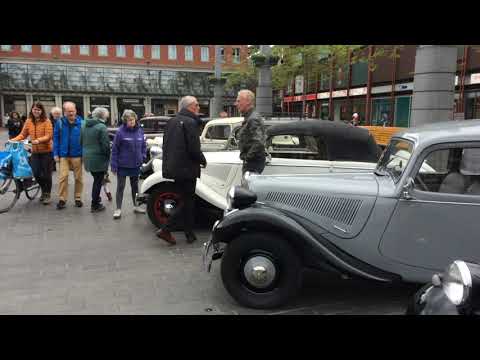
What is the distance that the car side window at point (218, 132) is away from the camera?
9273 mm

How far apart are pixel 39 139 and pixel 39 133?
0.43 feet

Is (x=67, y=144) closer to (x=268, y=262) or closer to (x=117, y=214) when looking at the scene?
(x=117, y=214)

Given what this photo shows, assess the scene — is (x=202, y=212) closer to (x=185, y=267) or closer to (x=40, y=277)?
(x=185, y=267)

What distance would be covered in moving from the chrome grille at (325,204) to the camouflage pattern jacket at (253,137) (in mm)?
1472

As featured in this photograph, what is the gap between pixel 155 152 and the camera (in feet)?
24.1

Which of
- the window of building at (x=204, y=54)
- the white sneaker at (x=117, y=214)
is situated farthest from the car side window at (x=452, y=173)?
the window of building at (x=204, y=54)

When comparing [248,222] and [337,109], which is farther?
[337,109]

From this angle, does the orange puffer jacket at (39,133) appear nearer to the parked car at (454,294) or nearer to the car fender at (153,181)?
the car fender at (153,181)

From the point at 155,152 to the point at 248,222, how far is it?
160 inches

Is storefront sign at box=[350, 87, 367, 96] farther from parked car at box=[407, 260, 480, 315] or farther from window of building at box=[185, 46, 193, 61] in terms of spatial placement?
parked car at box=[407, 260, 480, 315]

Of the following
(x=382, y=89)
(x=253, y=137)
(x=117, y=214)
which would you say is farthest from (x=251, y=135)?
(x=382, y=89)

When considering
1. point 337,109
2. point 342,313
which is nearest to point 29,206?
point 342,313

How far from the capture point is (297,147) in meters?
6.09

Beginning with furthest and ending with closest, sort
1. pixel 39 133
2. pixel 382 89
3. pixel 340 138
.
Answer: pixel 382 89
pixel 39 133
pixel 340 138
